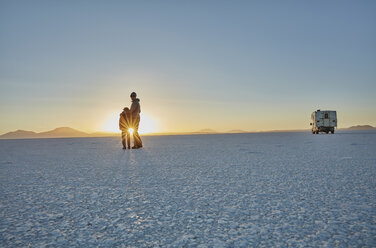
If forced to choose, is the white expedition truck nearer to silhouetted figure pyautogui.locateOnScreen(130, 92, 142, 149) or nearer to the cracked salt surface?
silhouetted figure pyautogui.locateOnScreen(130, 92, 142, 149)

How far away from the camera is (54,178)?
Answer: 247 inches

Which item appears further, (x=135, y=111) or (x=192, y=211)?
(x=135, y=111)

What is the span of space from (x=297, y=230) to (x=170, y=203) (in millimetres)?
1687

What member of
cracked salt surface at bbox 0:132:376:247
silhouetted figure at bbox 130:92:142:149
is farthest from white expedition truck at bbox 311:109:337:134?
cracked salt surface at bbox 0:132:376:247

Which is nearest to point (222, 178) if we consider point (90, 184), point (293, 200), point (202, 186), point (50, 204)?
point (202, 186)

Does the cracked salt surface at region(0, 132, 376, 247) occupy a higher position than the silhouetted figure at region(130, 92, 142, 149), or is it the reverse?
the silhouetted figure at region(130, 92, 142, 149)

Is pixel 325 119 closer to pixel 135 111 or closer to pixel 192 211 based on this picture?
pixel 135 111

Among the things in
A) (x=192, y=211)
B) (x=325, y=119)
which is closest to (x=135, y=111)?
(x=192, y=211)

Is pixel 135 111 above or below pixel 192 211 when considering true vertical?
above

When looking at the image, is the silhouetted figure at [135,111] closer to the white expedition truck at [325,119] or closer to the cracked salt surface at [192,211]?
the cracked salt surface at [192,211]

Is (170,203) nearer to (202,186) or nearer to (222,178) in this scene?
(202,186)

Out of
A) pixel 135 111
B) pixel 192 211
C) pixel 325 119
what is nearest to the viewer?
pixel 192 211

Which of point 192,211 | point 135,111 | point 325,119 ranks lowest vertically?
point 192,211

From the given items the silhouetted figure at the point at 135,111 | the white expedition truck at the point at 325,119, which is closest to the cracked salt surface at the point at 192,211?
the silhouetted figure at the point at 135,111
